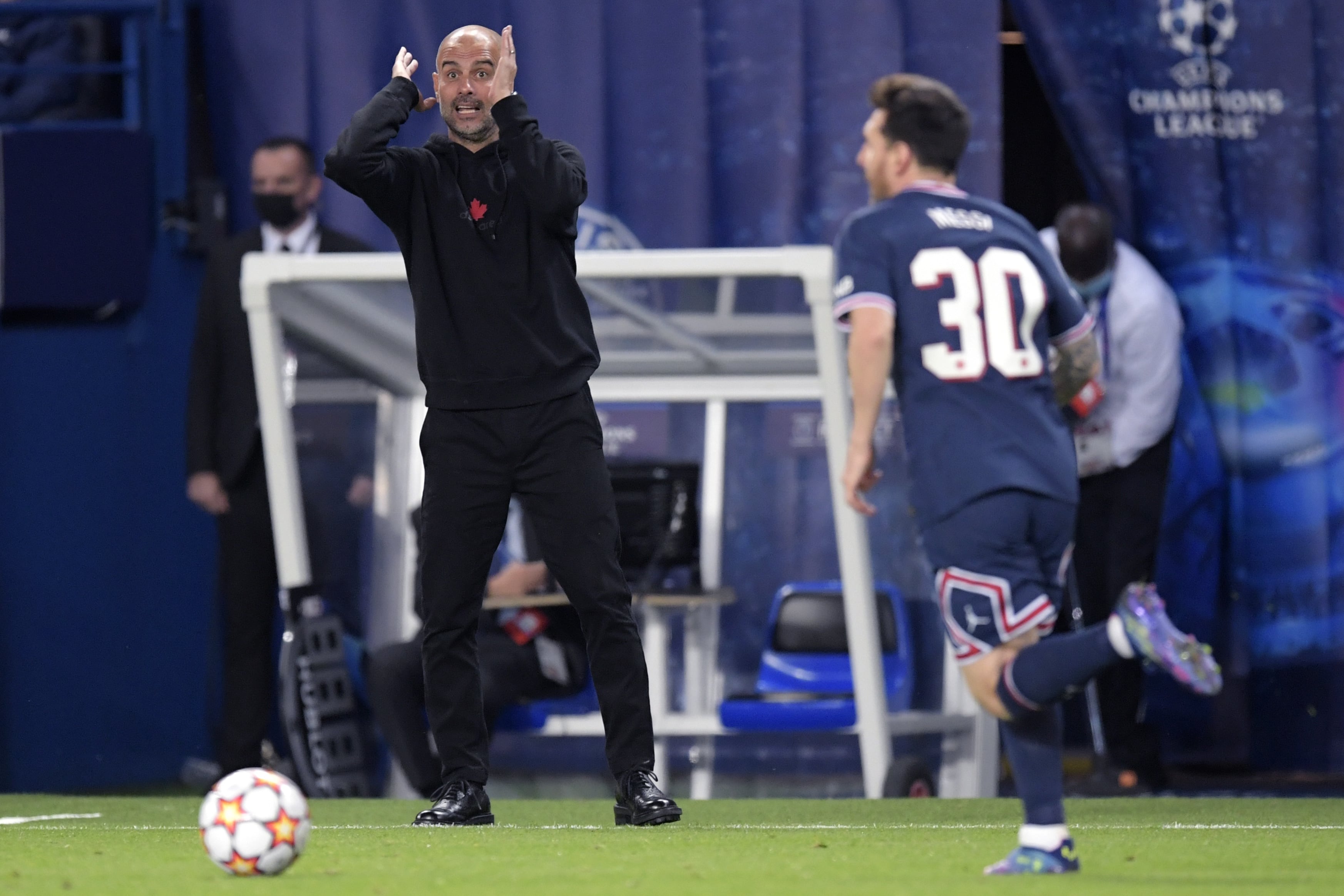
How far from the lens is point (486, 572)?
5094mm

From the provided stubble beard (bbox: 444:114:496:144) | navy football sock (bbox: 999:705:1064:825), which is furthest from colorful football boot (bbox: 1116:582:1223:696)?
stubble beard (bbox: 444:114:496:144)

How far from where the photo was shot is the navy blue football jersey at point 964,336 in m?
3.95

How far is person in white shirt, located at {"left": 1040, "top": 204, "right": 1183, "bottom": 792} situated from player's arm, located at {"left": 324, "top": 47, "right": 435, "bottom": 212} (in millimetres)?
3028

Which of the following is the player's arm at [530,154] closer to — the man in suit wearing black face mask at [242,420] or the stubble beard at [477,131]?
the stubble beard at [477,131]

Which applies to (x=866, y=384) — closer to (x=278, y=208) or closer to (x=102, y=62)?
(x=278, y=208)

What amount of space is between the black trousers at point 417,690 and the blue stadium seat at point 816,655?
28.1 inches

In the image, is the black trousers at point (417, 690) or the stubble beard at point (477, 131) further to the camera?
the black trousers at point (417, 690)

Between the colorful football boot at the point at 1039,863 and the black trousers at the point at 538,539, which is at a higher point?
the black trousers at the point at 538,539

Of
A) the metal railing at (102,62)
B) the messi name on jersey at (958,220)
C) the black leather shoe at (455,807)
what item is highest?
the metal railing at (102,62)

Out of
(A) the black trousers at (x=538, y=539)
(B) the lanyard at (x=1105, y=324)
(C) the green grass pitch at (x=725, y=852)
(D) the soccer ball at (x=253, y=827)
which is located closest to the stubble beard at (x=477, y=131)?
(A) the black trousers at (x=538, y=539)

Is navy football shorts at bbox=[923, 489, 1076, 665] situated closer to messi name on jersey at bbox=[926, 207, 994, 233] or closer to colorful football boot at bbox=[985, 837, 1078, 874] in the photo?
colorful football boot at bbox=[985, 837, 1078, 874]

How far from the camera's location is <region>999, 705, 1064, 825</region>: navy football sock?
382 cm

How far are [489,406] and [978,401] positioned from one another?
4.55ft

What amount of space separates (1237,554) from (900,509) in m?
1.28
